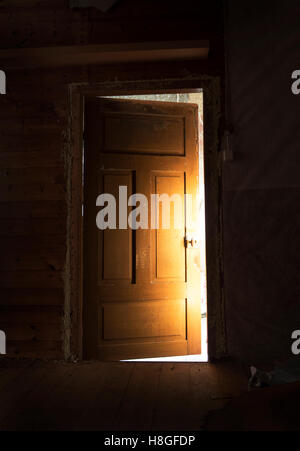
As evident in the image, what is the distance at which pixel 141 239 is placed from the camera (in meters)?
2.75

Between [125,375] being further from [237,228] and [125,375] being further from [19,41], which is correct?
[19,41]

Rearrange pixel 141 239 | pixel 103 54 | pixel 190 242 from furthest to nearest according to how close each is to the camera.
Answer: pixel 190 242, pixel 141 239, pixel 103 54

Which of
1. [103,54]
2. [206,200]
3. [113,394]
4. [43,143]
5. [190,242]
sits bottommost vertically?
[113,394]

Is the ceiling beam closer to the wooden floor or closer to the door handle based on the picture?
the door handle

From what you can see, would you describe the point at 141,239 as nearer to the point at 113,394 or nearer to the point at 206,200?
the point at 206,200

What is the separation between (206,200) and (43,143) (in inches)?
49.4

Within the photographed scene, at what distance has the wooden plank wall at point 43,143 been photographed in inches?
91.9

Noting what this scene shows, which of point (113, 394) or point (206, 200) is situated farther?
point (206, 200)

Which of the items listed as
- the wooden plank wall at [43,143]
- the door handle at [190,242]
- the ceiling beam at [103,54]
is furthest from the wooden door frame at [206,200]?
the door handle at [190,242]

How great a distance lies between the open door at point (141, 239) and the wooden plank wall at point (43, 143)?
303mm

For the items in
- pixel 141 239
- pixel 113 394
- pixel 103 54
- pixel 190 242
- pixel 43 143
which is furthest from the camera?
pixel 190 242

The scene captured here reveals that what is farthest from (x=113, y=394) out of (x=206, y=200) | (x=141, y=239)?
(x=206, y=200)

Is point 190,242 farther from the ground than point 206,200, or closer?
closer
